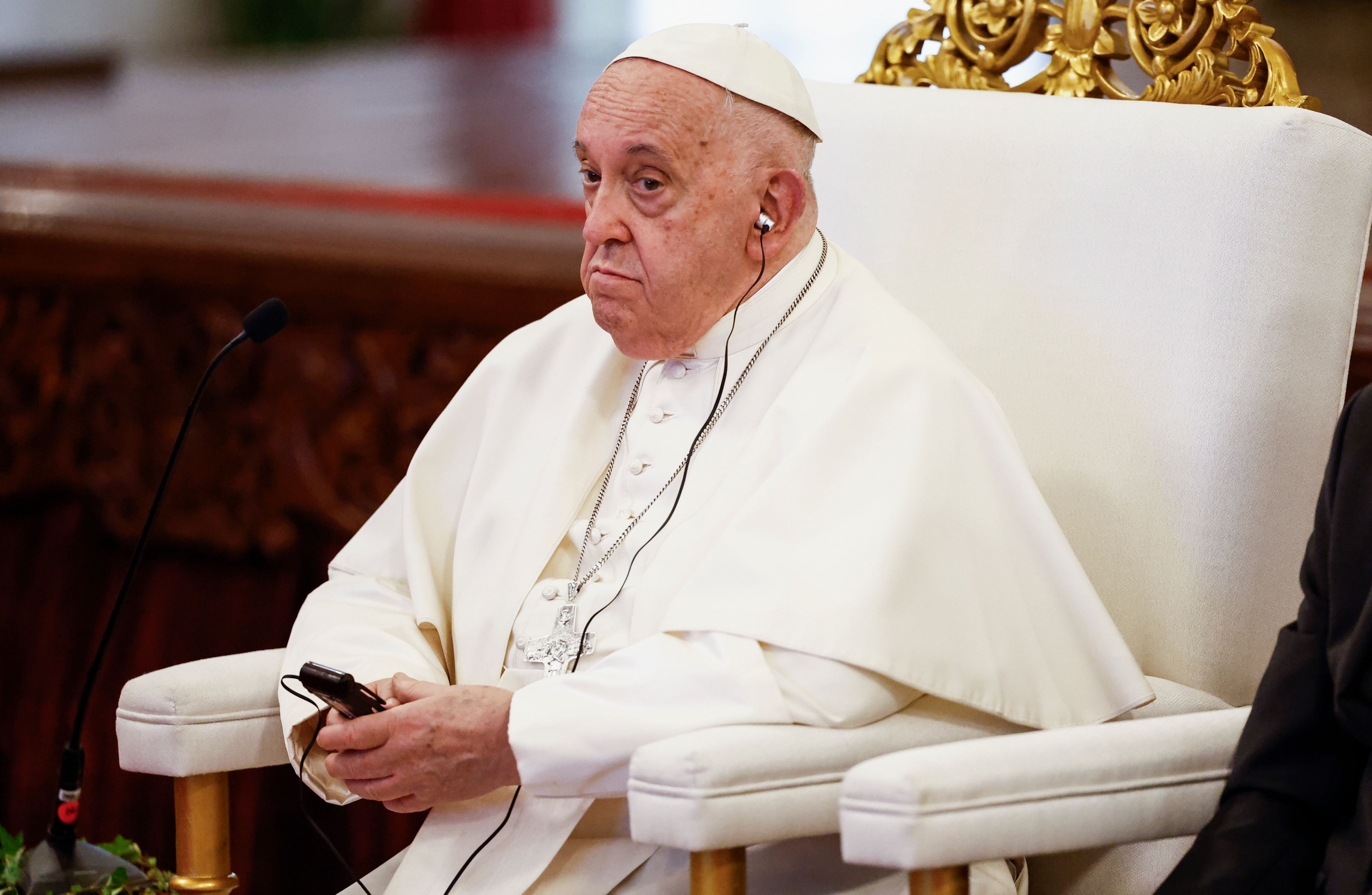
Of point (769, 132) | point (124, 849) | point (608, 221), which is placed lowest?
point (124, 849)

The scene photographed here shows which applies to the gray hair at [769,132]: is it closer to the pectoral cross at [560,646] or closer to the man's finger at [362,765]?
the pectoral cross at [560,646]

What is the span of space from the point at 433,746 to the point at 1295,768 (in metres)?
0.97

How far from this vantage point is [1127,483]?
195 cm

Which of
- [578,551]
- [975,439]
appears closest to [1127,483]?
[975,439]

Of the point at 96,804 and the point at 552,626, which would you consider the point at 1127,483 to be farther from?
the point at 96,804

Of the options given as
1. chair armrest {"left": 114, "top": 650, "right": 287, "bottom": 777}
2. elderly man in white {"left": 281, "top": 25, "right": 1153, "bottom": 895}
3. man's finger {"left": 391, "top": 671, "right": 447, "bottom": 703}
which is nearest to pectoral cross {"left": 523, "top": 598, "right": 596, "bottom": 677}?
elderly man in white {"left": 281, "top": 25, "right": 1153, "bottom": 895}

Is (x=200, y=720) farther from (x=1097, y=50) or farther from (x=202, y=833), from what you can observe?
(x=1097, y=50)

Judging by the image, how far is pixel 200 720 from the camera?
1.80m

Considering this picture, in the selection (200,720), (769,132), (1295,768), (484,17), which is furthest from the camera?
(484,17)

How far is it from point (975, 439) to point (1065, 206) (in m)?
0.48

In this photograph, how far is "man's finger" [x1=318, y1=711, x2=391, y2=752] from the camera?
1.71 metres

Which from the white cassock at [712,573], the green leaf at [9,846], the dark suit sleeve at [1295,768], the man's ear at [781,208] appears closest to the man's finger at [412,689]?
the white cassock at [712,573]

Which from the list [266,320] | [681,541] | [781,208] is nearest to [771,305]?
[781,208]

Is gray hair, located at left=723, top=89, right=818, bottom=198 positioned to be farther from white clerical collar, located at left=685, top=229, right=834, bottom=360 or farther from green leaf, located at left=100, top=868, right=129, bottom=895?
green leaf, located at left=100, top=868, right=129, bottom=895
